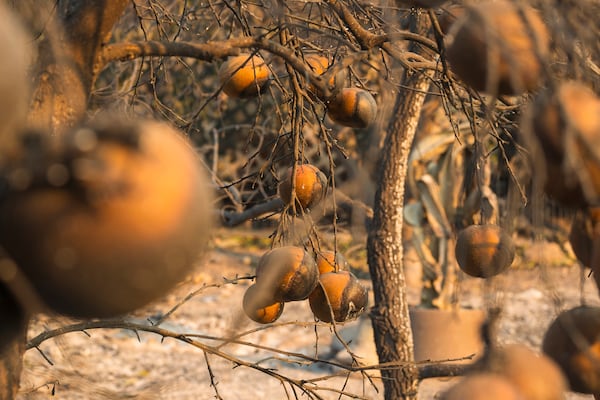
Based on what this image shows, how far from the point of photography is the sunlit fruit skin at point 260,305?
72.3 inches

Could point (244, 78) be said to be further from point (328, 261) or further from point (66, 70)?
point (66, 70)

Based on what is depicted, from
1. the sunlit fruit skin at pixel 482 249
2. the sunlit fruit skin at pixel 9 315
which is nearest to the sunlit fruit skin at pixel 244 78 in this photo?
the sunlit fruit skin at pixel 482 249

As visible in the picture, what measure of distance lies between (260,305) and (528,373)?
1009mm

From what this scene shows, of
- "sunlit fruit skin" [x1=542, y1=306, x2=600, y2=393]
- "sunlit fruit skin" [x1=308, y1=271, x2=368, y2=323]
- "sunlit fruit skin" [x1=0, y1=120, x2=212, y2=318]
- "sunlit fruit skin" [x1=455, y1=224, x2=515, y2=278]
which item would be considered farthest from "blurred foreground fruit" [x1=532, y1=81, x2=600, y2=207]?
"sunlit fruit skin" [x1=308, y1=271, x2=368, y2=323]

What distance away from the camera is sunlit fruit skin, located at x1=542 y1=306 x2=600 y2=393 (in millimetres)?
1102

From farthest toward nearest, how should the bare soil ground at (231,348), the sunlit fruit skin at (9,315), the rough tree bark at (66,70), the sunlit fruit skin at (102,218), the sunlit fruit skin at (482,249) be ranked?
the bare soil ground at (231,348)
the sunlit fruit skin at (482,249)
the rough tree bark at (66,70)
the sunlit fruit skin at (9,315)
the sunlit fruit skin at (102,218)

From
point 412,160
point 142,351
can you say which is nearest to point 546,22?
point 412,160

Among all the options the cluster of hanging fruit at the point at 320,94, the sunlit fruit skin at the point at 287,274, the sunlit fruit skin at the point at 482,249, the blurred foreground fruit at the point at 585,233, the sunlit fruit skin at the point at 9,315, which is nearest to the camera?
the sunlit fruit skin at the point at 9,315

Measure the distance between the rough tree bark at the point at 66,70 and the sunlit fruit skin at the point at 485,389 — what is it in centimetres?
73

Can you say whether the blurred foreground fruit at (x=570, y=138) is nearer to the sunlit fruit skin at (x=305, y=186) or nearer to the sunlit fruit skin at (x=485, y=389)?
the sunlit fruit skin at (x=485, y=389)

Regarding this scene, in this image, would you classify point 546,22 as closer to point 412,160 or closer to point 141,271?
point 141,271

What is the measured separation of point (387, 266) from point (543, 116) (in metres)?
2.27

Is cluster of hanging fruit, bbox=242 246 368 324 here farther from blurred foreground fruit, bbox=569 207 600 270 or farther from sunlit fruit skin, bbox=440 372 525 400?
sunlit fruit skin, bbox=440 372 525 400

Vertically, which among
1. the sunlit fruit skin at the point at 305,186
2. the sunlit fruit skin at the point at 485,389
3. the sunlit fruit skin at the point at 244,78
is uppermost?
the sunlit fruit skin at the point at 244,78
